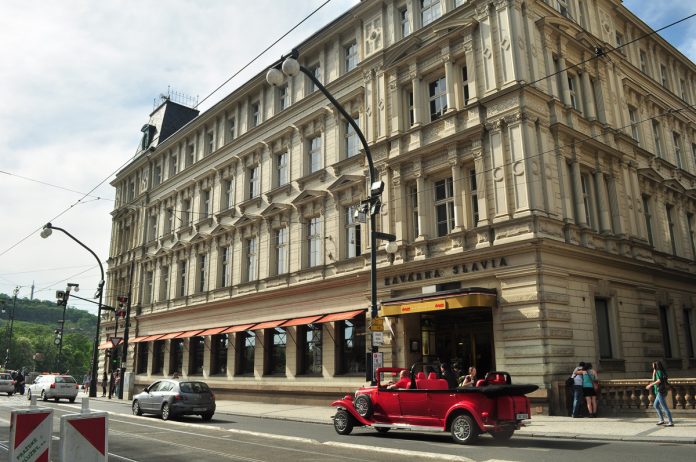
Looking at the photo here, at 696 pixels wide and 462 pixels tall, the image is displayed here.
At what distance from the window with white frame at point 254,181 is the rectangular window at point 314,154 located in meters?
4.24

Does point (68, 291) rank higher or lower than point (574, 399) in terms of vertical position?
higher

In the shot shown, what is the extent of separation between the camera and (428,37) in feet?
75.3

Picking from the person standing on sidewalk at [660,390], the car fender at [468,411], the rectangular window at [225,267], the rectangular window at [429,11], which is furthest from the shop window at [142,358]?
the person standing on sidewalk at [660,390]

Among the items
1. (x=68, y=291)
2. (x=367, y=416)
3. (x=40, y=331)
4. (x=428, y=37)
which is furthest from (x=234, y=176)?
(x=40, y=331)

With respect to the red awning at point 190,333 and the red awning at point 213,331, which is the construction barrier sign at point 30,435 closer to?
the red awning at point 213,331

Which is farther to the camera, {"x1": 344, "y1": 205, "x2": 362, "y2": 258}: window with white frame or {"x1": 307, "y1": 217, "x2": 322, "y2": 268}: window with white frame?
{"x1": 307, "y1": 217, "x2": 322, "y2": 268}: window with white frame

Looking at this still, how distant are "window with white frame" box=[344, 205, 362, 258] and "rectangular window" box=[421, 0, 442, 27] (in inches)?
339

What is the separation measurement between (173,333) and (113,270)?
1375 centimetres

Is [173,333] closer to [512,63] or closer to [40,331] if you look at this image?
[512,63]

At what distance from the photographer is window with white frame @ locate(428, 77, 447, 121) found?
2248 centimetres

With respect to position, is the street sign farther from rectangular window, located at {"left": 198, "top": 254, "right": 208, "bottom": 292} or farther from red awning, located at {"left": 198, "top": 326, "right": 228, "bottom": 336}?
rectangular window, located at {"left": 198, "top": 254, "right": 208, "bottom": 292}

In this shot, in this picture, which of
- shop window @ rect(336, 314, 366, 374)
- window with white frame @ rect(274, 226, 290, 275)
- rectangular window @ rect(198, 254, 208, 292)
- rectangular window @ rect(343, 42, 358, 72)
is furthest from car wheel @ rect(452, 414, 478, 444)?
rectangular window @ rect(198, 254, 208, 292)

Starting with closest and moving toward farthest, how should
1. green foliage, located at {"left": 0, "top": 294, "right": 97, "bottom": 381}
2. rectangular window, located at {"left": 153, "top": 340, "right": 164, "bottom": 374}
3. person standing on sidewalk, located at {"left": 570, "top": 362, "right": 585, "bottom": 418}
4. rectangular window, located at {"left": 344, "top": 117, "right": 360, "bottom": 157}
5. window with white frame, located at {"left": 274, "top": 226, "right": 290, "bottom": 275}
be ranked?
person standing on sidewalk, located at {"left": 570, "top": 362, "right": 585, "bottom": 418} < rectangular window, located at {"left": 344, "top": 117, "right": 360, "bottom": 157} < window with white frame, located at {"left": 274, "top": 226, "right": 290, "bottom": 275} < rectangular window, located at {"left": 153, "top": 340, "right": 164, "bottom": 374} < green foliage, located at {"left": 0, "top": 294, "right": 97, "bottom": 381}

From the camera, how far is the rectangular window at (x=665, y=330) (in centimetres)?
2350
